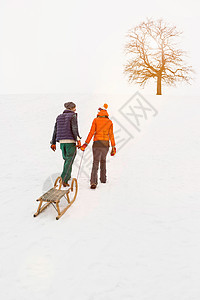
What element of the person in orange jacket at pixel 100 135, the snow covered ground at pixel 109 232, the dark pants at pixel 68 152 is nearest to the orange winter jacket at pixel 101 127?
the person in orange jacket at pixel 100 135

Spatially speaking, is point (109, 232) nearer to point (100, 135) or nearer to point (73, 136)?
point (73, 136)

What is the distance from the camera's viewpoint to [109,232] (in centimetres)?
479

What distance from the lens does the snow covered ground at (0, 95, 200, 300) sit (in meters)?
3.49

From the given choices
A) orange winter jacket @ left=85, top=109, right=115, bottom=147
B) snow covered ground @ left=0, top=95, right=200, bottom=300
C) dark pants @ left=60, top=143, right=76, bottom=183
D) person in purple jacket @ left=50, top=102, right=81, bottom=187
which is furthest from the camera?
orange winter jacket @ left=85, top=109, right=115, bottom=147

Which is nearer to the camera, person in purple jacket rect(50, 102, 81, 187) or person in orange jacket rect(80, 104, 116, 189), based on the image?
person in purple jacket rect(50, 102, 81, 187)

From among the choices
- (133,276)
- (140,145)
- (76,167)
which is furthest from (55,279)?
(140,145)

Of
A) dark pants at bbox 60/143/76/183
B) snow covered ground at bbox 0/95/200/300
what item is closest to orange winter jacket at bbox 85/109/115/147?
dark pants at bbox 60/143/76/183

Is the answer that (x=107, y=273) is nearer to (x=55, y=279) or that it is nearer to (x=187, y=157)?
(x=55, y=279)

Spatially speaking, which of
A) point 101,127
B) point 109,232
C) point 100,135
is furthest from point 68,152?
point 109,232

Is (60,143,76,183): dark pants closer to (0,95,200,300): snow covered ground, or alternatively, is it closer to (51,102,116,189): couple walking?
(51,102,116,189): couple walking

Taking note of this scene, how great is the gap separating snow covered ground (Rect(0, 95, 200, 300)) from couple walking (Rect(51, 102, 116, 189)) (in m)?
0.87

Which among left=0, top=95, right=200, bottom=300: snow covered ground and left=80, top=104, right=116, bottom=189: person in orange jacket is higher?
left=80, top=104, right=116, bottom=189: person in orange jacket

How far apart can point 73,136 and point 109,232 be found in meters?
2.86

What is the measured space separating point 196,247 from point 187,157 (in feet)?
22.4
